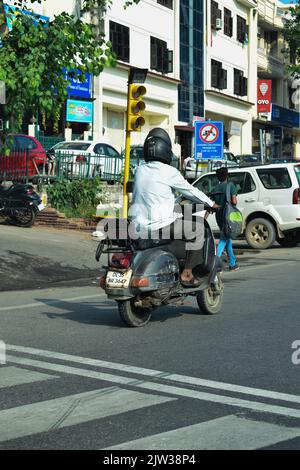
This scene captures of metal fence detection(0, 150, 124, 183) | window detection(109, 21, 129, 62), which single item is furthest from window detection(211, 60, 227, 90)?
metal fence detection(0, 150, 124, 183)

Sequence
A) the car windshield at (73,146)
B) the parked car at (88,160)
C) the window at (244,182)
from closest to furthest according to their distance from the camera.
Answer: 1. the window at (244,182)
2. the parked car at (88,160)
3. the car windshield at (73,146)

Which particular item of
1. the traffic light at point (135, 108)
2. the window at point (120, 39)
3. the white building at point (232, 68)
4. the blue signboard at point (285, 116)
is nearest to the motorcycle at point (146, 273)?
the traffic light at point (135, 108)

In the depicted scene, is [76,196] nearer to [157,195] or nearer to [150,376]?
[157,195]

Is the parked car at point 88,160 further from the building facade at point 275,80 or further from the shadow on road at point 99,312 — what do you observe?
the building facade at point 275,80

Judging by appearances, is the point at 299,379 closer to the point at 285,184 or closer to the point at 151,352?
the point at 151,352

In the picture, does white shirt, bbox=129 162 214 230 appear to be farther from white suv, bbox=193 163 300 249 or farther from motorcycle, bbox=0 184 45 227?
motorcycle, bbox=0 184 45 227

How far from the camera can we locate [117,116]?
117 feet

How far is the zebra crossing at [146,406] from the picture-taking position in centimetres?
445

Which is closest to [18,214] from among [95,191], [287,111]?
[95,191]

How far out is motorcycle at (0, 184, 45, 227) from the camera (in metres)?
18.2

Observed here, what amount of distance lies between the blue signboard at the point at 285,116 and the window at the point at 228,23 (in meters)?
8.12

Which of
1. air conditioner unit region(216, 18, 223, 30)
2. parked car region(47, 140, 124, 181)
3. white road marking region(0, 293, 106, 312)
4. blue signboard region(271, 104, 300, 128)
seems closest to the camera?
white road marking region(0, 293, 106, 312)

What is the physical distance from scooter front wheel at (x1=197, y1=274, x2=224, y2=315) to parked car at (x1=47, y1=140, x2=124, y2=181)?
41.4ft
